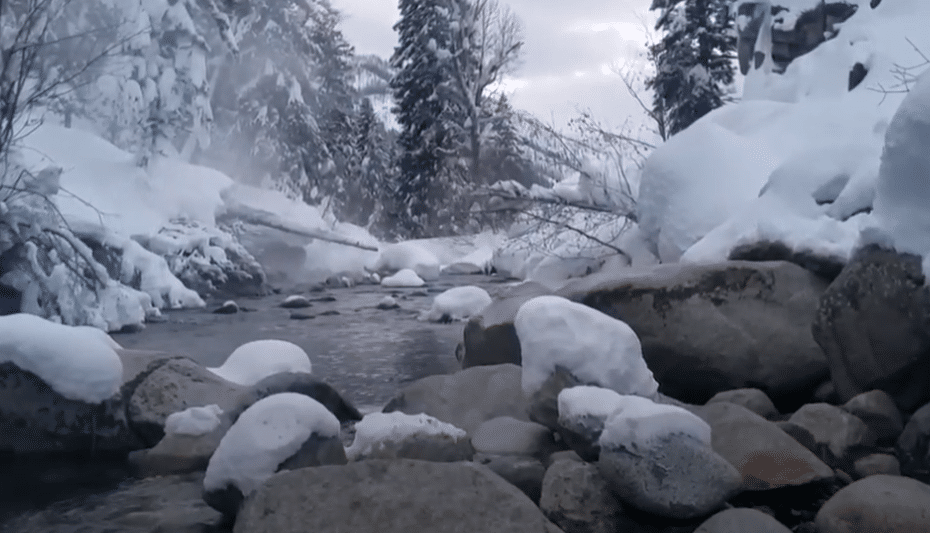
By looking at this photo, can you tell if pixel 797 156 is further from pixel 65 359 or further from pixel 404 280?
pixel 404 280

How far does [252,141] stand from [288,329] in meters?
15.6

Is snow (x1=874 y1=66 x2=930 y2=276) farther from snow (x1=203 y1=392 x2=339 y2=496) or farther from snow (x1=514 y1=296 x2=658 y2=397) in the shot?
snow (x1=203 y1=392 x2=339 y2=496)

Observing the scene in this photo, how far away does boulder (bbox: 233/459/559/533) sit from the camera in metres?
3.02

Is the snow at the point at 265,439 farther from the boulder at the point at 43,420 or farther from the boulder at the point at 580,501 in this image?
the boulder at the point at 43,420

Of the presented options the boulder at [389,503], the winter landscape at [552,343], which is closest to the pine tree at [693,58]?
the winter landscape at [552,343]

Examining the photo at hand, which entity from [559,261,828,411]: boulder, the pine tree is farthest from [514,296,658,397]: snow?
the pine tree

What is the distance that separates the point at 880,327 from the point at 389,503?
9.96 feet

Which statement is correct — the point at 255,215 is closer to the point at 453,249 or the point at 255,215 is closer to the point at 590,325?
the point at 453,249

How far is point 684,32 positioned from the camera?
57.4 feet

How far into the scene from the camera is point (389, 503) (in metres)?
3.09

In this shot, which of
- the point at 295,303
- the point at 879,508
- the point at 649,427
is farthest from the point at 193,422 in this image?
the point at 295,303

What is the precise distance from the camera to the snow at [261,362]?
6293 millimetres

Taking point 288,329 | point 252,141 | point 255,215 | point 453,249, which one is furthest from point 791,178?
point 252,141

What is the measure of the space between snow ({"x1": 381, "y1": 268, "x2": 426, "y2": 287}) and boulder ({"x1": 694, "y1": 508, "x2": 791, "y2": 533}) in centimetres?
1542
